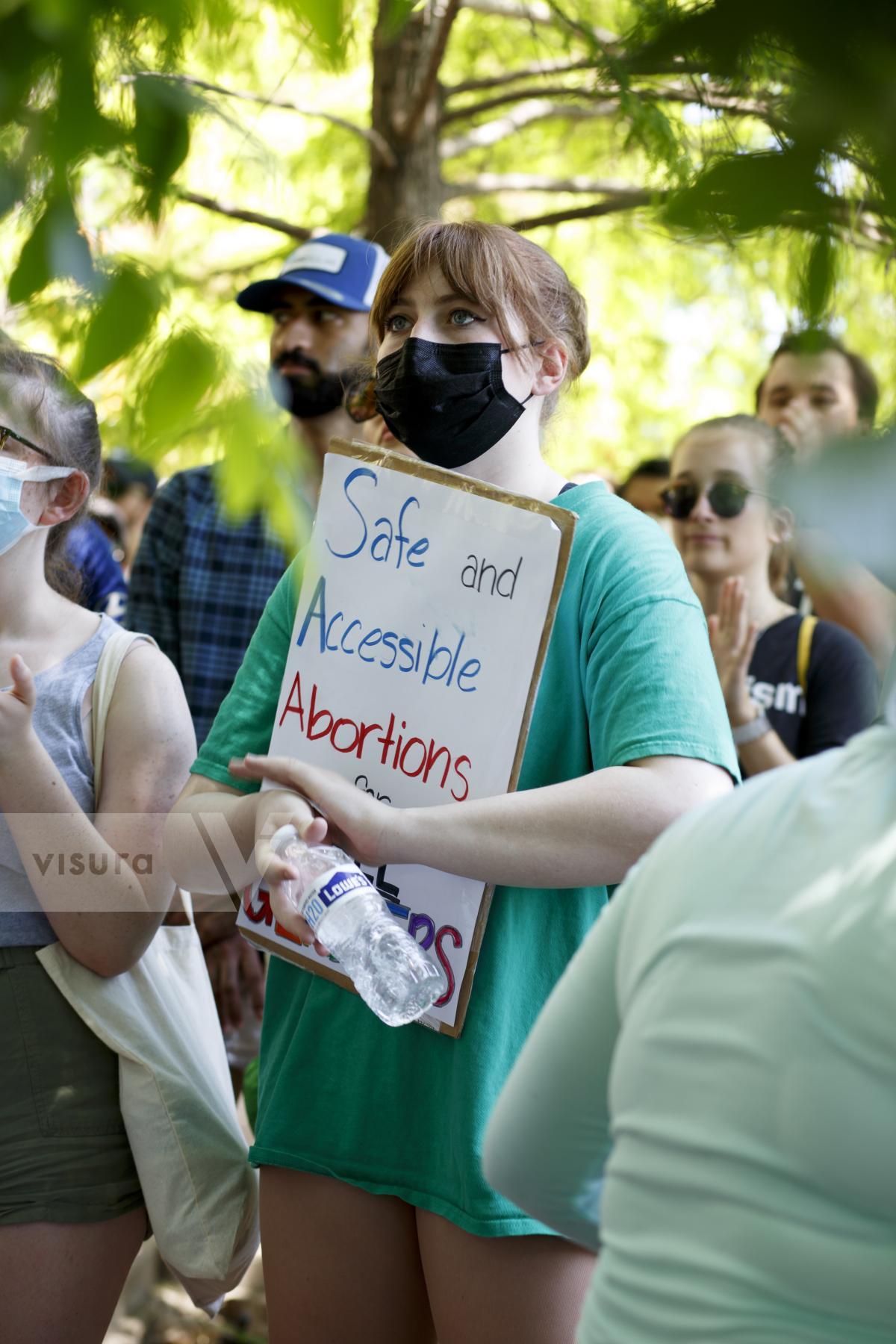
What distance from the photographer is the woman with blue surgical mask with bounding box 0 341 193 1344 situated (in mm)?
2109

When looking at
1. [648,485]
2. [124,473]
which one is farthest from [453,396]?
[648,485]

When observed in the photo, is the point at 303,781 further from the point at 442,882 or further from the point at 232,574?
the point at 232,574

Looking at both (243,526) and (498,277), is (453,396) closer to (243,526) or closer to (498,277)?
(498,277)

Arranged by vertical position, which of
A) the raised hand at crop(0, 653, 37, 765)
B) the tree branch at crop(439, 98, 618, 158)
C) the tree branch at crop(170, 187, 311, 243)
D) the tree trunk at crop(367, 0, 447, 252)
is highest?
the tree branch at crop(439, 98, 618, 158)

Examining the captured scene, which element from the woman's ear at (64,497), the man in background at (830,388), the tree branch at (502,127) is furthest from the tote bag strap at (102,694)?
the tree branch at (502,127)

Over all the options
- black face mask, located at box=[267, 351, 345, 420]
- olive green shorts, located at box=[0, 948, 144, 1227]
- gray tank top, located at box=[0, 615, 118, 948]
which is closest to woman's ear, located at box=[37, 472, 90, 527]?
gray tank top, located at box=[0, 615, 118, 948]

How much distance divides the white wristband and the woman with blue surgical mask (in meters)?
1.37

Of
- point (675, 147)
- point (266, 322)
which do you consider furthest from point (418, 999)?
point (266, 322)

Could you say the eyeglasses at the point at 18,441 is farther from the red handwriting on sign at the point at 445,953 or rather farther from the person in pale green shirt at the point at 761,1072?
the person in pale green shirt at the point at 761,1072

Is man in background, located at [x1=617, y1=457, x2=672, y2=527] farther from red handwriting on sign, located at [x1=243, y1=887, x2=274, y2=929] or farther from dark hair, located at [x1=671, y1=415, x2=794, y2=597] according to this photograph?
red handwriting on sign, located at [x1=243, y1=887, x2=274, y2=929]

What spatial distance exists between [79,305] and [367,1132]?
52.5 inches

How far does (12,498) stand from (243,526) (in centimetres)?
141

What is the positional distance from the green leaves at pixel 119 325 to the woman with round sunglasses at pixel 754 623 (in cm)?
208

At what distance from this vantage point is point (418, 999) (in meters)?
1.88
